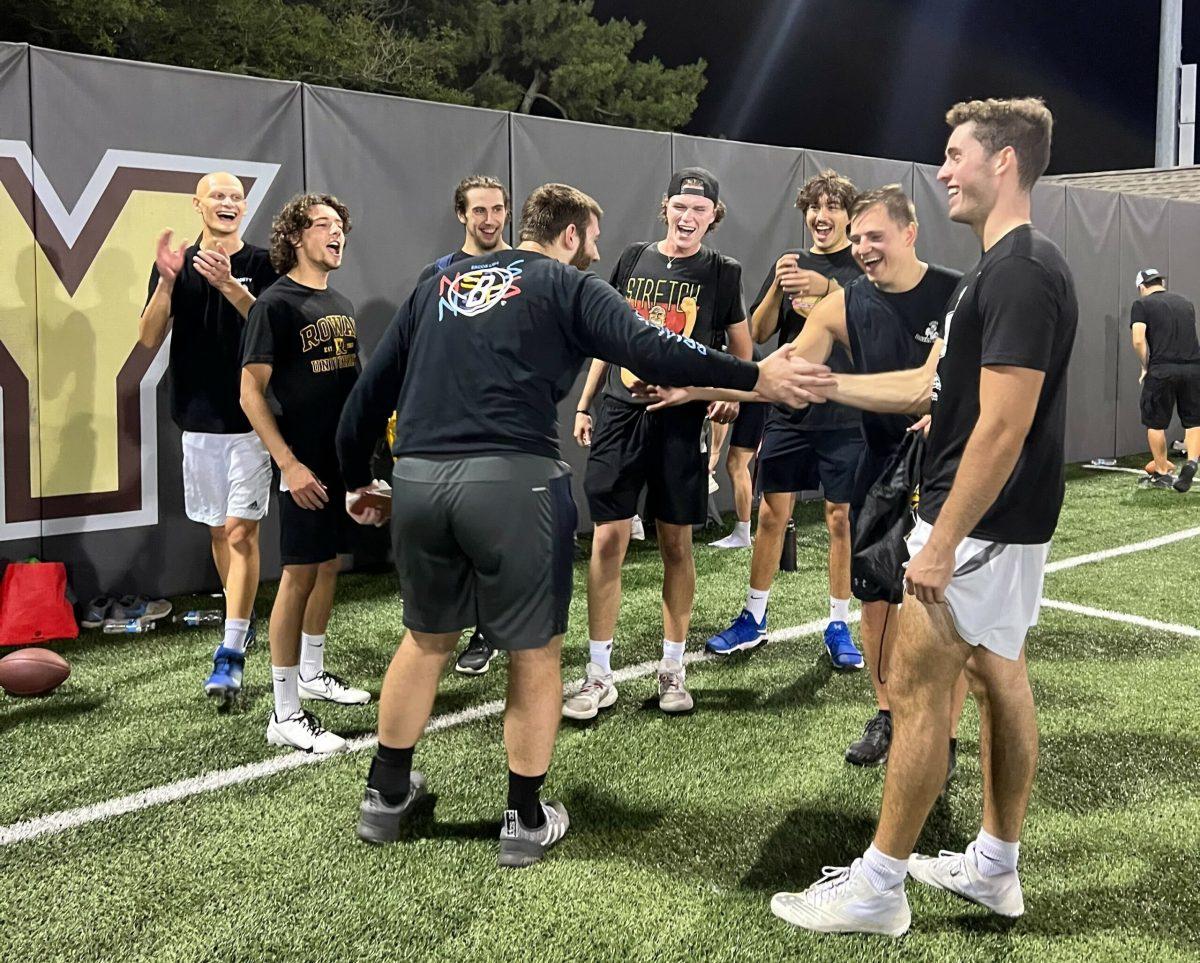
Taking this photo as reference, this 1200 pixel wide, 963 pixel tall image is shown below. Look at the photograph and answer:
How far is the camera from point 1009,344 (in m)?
2.11

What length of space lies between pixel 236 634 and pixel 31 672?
769 mm

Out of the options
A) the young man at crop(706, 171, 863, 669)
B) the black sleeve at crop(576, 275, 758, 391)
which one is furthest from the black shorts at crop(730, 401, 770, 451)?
the black sleeve at crop(576, 275, 758, 391)

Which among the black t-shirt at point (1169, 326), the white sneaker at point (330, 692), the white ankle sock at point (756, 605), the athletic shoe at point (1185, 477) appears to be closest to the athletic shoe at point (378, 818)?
the white sneaker at point (330, 692)

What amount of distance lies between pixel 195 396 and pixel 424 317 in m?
2.10

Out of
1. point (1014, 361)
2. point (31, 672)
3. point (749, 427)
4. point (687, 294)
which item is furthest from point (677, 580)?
point (749, 427)

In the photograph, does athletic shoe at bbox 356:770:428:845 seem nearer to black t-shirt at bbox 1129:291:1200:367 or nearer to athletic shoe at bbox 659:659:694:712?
athletic shoe at bbox 659:659:694:712

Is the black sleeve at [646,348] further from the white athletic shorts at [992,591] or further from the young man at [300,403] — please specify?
the young man at [300,403]

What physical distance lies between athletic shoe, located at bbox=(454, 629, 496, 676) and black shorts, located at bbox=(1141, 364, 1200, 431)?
8.04m

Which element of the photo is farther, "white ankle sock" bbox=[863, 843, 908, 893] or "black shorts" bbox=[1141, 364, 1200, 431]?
"black shorts" bbox=[1141, 364, 1200, 431]

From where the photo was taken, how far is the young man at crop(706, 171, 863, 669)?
175 inches

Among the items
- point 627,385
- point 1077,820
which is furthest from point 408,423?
point 1077,820

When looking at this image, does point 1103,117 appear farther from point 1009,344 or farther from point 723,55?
point 1009,344

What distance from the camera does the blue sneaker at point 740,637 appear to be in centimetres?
479

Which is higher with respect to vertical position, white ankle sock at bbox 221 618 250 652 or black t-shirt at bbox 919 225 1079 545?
black t-shirt at bbox 919 225 1079 545
